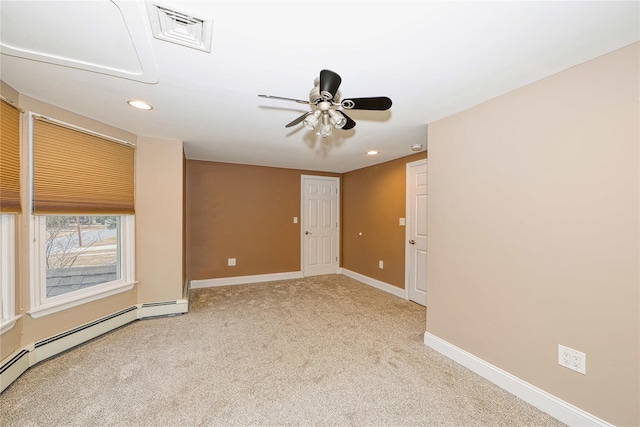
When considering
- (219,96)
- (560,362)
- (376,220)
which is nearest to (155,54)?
(219,96)

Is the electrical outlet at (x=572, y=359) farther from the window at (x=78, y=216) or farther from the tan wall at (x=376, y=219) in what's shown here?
the window at (x=78, y=216)

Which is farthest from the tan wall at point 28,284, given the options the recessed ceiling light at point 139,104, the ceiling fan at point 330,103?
the ceiling fan at point 330,103

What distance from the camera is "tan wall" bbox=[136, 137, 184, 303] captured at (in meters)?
3.10

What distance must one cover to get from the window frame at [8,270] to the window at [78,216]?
0.15 meters

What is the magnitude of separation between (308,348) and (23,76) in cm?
306

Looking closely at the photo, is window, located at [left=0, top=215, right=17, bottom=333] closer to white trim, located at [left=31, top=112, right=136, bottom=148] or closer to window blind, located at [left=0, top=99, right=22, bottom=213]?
window blind, located at [left=0, top=99, right=22, bottom=213]

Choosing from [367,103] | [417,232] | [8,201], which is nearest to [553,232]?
[367,103]

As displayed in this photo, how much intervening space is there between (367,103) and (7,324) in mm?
3021

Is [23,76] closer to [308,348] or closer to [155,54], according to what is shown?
[155,54]

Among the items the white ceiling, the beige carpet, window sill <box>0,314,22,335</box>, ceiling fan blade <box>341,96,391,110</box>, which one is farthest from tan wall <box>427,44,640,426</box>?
window sill <box>0,314,22,335</box>

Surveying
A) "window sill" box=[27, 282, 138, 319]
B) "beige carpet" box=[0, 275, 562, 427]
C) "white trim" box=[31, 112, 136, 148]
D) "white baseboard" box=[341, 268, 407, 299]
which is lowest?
"beige carpet" box=[0, 275, 562, 427]

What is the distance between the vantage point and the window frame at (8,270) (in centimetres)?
192

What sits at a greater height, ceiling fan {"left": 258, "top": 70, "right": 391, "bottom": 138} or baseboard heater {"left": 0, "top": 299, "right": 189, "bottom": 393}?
ceiling fan {"left": 258, "top": 70, "right": 391, "bottom": 138}

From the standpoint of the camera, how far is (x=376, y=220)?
466 cm
